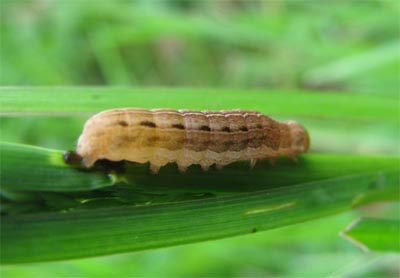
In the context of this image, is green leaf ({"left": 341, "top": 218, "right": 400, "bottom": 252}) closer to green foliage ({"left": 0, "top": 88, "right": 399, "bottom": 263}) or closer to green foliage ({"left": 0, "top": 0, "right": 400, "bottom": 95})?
green foliage ({"left": 0, "top": 88, "right": 399, "bottom": 263})

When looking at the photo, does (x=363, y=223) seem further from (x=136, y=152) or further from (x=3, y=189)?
(x=3, y=189)

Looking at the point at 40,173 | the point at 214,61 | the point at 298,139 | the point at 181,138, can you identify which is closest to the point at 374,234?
the point at 298,139

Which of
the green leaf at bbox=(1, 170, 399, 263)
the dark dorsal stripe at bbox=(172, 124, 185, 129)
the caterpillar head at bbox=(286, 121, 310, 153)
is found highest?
the caterpillar head at bbox=(286, 121, 310, 153)

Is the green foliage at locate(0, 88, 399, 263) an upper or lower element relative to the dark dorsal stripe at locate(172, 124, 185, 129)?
lower

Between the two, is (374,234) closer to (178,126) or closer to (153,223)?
(178,126)

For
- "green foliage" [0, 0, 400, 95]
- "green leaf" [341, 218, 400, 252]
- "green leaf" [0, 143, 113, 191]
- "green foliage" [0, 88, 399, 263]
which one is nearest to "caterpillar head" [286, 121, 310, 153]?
"green foliage" [0, 88, 399, 263]

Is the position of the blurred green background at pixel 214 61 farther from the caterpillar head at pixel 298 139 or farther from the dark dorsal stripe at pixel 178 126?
the dark dorsal stripe at pixel 178 126
